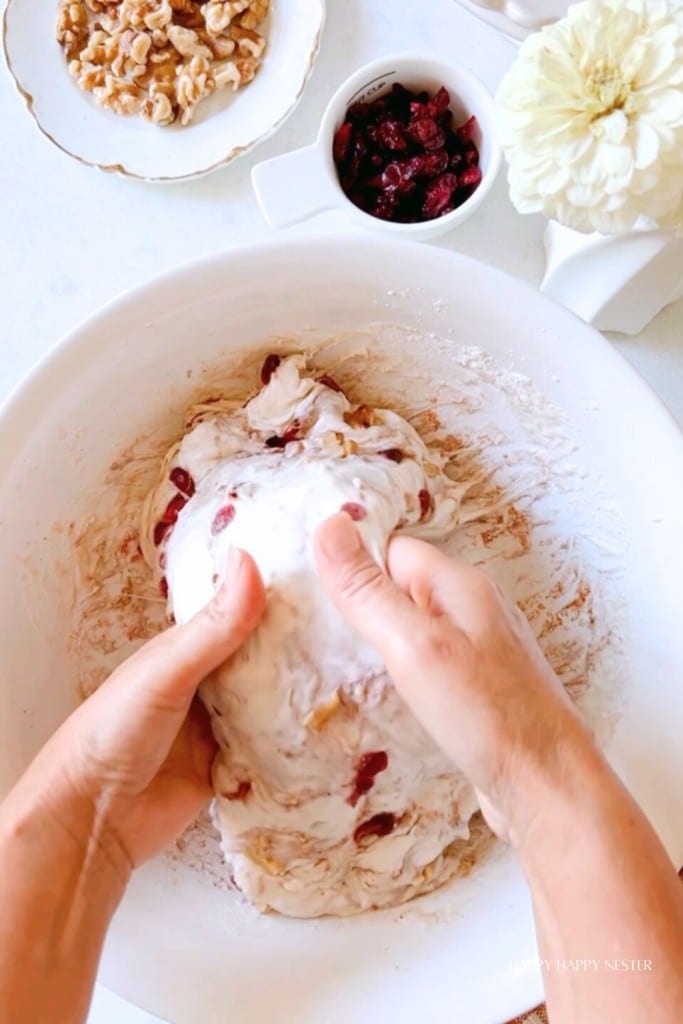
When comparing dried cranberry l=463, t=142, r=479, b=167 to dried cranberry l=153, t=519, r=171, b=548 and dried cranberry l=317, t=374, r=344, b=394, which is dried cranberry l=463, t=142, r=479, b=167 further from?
dried cranberry l=153, t=519, r=171, b=548

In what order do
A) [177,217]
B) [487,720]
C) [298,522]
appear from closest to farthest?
[487,720] → [298,522] → [177,217]

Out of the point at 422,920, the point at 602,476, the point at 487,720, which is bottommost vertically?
the point at 422,920

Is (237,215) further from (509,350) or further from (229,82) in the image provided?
(509,350)

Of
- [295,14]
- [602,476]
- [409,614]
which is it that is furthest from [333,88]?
[409,614]

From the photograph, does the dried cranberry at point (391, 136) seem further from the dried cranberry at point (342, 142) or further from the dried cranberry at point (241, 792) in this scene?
the dried cranberry at point (241, 792)

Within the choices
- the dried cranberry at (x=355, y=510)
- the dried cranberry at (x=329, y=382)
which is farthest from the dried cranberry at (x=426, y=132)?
the dried cranberry at (x=355, y=510)

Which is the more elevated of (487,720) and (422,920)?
(487,720)

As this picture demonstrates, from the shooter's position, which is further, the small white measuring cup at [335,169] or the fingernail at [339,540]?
the small white measuring cup at [335,169]
